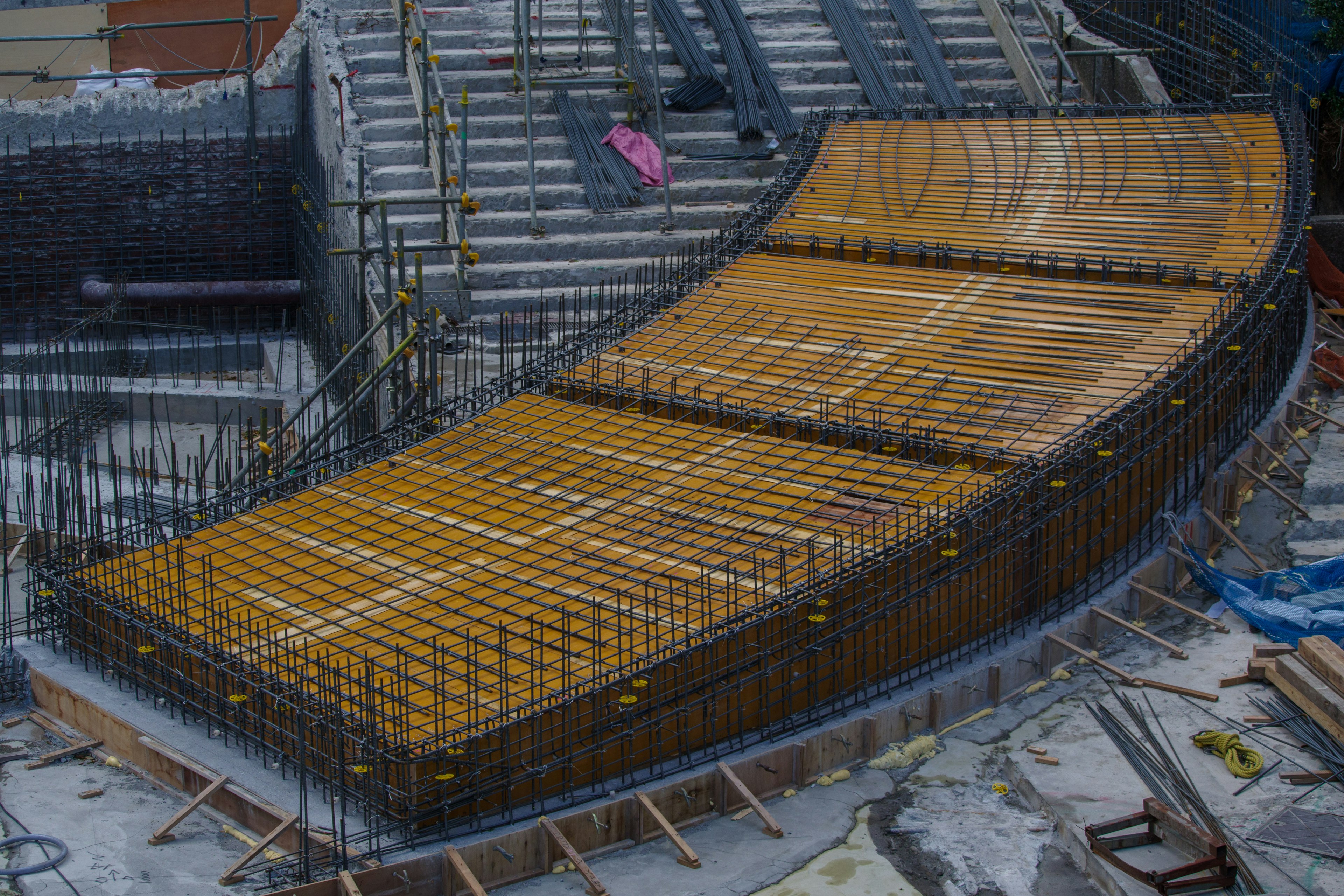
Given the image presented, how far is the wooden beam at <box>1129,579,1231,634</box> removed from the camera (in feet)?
36.1

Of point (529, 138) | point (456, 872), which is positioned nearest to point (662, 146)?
point (529, 138)

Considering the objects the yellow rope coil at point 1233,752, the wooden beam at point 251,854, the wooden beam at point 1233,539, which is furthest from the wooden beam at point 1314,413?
the wooden beam at point 251,854

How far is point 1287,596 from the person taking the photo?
11180 mm

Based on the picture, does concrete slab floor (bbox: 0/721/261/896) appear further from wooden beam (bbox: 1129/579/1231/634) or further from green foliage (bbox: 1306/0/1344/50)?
green foliage (bbox: 1306/0/1344/50)

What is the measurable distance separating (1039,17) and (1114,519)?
11195mm

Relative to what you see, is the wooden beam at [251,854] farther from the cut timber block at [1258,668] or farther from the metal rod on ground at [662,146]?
the metal rod on ground at [662,146]

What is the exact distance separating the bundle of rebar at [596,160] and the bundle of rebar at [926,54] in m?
3.64

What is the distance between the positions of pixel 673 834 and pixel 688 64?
1321 cm

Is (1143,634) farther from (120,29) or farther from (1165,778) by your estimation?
(120,29)

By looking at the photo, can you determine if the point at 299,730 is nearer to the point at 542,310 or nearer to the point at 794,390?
the point at 794,390

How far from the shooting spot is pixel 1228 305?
12.8 metres

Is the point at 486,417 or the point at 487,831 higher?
the point at 486,417

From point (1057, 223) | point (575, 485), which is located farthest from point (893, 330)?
point (575, 485)

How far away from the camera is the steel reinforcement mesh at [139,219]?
19766 millimetres
